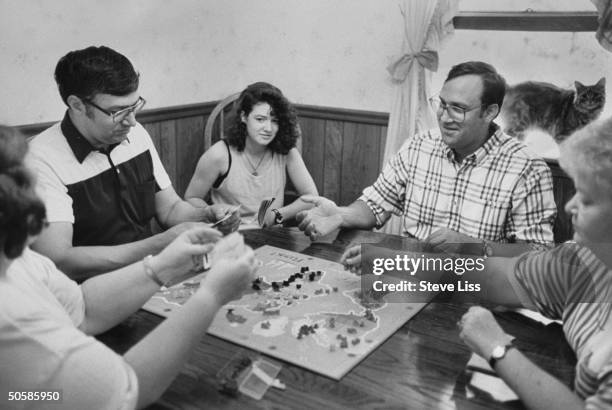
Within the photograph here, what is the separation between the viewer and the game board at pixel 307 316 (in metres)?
1.35

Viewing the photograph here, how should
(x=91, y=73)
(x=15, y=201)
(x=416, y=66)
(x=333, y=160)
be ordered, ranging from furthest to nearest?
(x=333, y=160), (x=416, y=66), (x=91, y=73), (x=15, y=201)

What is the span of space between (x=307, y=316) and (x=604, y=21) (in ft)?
7.38

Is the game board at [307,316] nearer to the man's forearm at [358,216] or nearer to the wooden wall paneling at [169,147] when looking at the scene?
the man's forearm at [358,216]

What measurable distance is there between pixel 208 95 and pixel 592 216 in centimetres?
318

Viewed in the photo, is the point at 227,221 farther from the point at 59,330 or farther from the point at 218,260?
the point at 59,330

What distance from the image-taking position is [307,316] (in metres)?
1.52

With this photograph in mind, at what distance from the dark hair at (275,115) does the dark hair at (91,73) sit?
1.06 meters

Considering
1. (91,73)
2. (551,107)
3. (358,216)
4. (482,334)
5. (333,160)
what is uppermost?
(91,73)

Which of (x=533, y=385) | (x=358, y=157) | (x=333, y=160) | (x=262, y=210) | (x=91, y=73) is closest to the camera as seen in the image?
(x=533, y=385)


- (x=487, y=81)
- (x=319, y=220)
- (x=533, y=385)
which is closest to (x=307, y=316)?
(x=533, y=385)

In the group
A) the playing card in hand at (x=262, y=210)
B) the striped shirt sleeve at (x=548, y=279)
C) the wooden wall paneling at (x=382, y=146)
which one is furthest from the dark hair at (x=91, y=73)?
the wooden wall paneling at (x=382, y=146)

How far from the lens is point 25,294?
104 cm

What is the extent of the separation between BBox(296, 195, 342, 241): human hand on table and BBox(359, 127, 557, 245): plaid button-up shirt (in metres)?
0.30

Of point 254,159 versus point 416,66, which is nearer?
point 254,159
